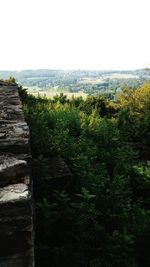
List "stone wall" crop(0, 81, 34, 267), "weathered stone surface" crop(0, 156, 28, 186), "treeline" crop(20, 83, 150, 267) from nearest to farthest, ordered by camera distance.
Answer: "stone wall" crop(0, 81, 34, 267)
"weathered stone surface" crop(0, 156, 28, 186)
"treeline" crop(20, 83, 150, 267)

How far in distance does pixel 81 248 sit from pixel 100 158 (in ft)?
13.1

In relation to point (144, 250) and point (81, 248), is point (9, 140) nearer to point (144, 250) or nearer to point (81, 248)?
point (81, 248)

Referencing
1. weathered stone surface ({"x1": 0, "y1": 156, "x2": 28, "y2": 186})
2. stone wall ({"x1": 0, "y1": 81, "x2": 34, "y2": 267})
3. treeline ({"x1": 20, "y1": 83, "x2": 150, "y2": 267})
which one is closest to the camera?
stone wall ({"x1": 0, "y1": 81, "x2": 34, "y2": 267})

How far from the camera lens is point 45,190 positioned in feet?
19.5

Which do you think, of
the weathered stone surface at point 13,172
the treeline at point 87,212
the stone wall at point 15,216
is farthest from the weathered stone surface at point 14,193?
the treeline at point 87,212

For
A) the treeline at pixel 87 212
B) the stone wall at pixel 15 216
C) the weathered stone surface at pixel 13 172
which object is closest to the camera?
the stone wall at pixel 15 216

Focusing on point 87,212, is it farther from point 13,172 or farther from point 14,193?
point 14,193

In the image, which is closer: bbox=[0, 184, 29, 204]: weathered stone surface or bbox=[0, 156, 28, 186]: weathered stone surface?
bbox=[0, 184, 29, 204]: weathered stone surface

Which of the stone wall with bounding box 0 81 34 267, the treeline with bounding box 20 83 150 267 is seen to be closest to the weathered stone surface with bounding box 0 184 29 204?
the stone wall with bounding box 0 81 34 267

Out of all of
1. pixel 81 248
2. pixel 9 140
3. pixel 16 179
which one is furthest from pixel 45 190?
pixel 16 179

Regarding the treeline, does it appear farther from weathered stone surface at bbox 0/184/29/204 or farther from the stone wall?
weathered stone surface at bbox 0/184/29/204

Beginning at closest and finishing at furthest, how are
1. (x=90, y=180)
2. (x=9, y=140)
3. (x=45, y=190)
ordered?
(x=9, y=140), (x=45, y=190), (x=90, y=180)

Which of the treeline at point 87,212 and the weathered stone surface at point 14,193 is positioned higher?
the weathered stone surface at point 14,193

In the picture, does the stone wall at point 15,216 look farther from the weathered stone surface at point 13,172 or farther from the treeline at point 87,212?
the treeline at point 87,212
